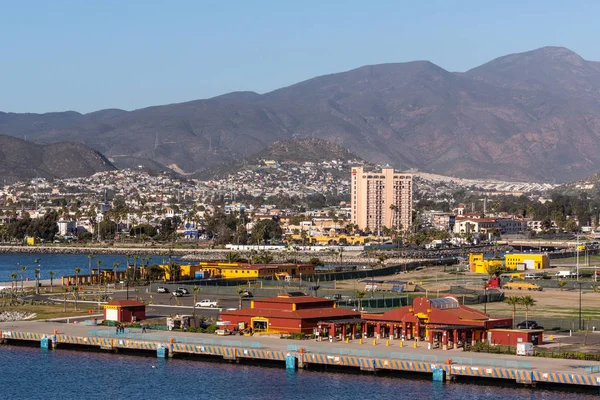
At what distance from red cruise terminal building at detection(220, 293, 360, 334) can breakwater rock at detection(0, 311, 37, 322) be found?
17.0 m

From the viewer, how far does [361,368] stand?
62031mm

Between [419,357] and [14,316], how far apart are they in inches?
1364

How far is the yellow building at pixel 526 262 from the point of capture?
146m

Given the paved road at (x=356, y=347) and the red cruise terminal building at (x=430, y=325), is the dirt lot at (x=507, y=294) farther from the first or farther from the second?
the paved road at (x=356, y=347)

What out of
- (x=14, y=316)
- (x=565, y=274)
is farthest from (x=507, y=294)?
(x=14, y=316)

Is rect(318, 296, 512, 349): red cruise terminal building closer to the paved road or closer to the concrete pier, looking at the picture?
the paved road

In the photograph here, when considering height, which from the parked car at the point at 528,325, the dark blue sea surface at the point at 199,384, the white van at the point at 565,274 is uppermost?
the white van at the point at 565,274

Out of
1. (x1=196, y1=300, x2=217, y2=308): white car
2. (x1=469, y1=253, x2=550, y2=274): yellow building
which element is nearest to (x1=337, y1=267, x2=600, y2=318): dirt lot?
(x1=469, y1=253, x2=550, y2=274): yellow building

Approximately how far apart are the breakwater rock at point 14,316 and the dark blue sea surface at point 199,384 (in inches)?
697

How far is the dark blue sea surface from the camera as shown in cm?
5722

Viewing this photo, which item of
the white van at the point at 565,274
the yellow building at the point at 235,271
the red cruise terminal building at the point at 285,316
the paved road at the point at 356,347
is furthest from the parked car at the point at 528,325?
the white van at the point at 565,274

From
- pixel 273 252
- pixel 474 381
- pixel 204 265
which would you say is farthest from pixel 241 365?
pixel 273 252

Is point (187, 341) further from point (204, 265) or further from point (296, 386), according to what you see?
point (204, 265)

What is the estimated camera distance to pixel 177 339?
6944 cm
